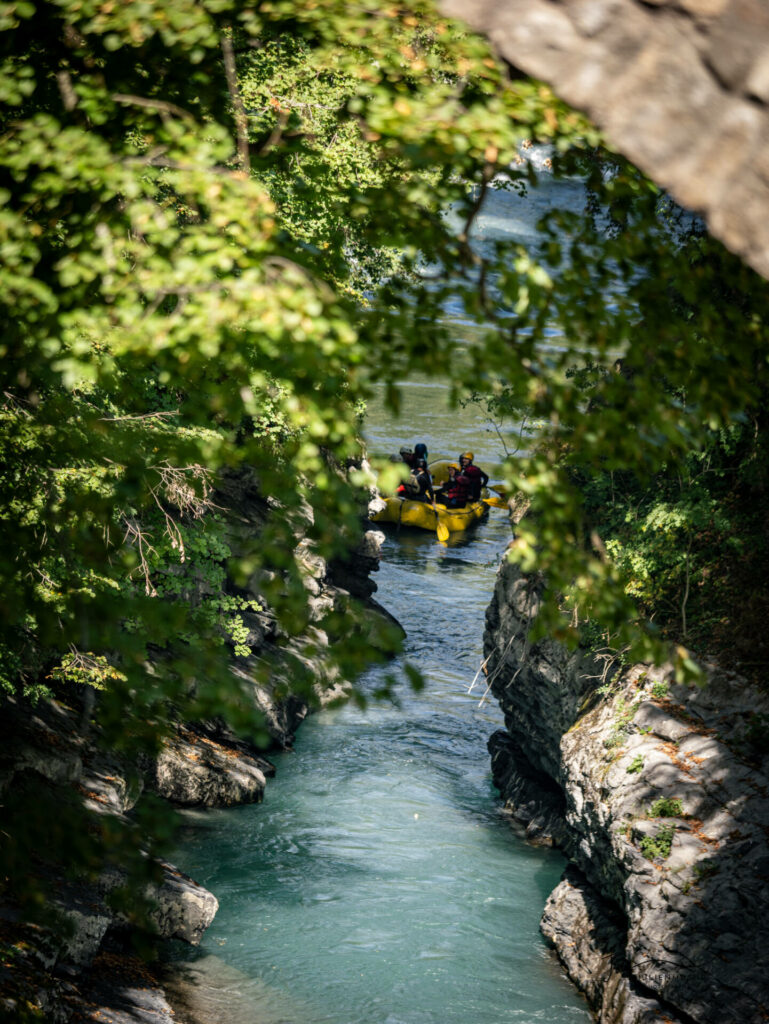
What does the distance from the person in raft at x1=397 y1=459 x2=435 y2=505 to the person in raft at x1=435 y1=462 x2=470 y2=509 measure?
331 mm

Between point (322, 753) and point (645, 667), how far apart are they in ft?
21.5

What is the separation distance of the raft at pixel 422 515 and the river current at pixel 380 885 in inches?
382

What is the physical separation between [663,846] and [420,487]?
1995cm

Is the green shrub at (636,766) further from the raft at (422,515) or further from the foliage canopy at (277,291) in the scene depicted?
the raft at (422,515)

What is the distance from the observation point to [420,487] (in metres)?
28.3

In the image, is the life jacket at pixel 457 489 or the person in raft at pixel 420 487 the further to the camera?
the life jacket at pixel 457 489

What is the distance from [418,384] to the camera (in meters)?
43.4

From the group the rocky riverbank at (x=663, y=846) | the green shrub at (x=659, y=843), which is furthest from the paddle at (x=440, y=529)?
the green shrub at (x=659, y=843)

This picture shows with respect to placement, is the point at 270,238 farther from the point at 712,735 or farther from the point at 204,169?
the point at 712,735

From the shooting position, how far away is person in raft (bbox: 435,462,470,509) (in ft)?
92.5

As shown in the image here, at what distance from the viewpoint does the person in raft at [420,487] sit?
27922 millimetres

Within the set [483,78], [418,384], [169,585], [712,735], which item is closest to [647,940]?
[712,735]

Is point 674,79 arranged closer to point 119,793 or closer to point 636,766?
point 636,766

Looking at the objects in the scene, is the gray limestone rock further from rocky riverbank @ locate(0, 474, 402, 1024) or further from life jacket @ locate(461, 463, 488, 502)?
life jacket @ locate(461, 463, 488, 502)
